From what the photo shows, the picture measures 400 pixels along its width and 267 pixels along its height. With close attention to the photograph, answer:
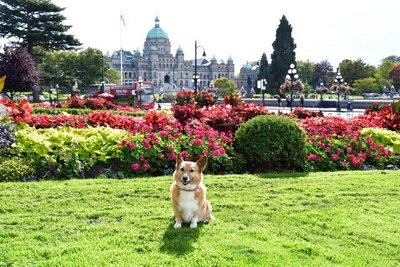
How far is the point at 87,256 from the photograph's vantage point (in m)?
4.43

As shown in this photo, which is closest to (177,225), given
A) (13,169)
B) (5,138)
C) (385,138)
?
(13,169)

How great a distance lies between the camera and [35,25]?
45.5 metres

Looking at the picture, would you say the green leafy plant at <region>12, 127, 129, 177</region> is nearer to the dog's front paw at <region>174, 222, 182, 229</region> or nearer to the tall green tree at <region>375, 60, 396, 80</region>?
the dog's front paw at <region>174, 222, 182, 229</region>

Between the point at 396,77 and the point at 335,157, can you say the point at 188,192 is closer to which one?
the point at 335,157

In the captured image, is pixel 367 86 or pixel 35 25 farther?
pixel 367 86

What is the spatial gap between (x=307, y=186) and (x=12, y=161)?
15.7 ft

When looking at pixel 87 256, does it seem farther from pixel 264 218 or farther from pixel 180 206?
pixel 264 218

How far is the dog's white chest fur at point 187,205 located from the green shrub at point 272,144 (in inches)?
169

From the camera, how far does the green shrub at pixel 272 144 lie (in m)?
9.23

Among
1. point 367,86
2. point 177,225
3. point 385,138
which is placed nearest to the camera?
point 177,225

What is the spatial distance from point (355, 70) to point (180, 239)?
90.9 metres

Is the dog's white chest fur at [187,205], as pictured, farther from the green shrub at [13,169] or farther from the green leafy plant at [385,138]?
the green leafy plant at [385,138]

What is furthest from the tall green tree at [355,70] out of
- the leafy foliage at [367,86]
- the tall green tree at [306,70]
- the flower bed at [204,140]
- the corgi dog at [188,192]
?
the corgi dog at [188,192]

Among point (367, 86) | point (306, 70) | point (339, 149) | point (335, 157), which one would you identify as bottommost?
point (335, 157)
